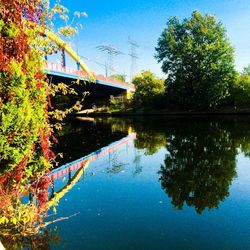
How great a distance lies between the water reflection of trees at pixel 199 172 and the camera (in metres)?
9.41

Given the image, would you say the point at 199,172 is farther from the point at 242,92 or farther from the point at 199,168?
the point at 242,92

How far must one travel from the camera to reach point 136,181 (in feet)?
38.3

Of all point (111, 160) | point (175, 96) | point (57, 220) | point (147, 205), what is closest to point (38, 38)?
point (57, 220)

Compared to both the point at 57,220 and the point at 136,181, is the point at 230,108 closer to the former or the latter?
the point at 136,181

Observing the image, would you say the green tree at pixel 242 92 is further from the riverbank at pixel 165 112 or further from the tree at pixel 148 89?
the tree at pixel 148 89

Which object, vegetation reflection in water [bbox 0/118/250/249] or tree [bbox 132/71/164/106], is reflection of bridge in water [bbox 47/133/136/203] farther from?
tree [bbox 132/71/164/106]

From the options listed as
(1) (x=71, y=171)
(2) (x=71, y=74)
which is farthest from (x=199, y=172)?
(2) (x=71, y=74)

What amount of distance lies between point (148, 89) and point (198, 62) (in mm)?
14201

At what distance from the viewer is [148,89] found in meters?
64.5

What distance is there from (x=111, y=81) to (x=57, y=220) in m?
52.9

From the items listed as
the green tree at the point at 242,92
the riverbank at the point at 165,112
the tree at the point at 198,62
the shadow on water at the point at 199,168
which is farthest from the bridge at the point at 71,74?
the green tree at the point at 242,92

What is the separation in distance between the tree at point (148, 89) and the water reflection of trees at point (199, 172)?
141 ft

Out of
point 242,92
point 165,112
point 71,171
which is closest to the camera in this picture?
point 71,171

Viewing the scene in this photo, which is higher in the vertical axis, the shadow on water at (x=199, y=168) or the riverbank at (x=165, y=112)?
the riverbank at (x=165, y=112)
